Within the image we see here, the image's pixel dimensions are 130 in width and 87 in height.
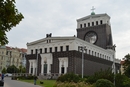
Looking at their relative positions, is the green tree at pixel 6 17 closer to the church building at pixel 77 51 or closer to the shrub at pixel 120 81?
the shrub at pixel 120 81

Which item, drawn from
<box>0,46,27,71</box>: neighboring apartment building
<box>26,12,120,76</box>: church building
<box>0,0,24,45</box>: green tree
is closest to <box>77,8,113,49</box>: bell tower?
<box>26,12,120,76</box>: church building

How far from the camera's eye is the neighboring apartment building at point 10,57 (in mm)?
105375

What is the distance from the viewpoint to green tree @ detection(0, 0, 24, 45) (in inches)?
427

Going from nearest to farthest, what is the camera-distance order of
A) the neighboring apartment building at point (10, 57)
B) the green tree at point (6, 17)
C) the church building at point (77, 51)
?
the green tree at point (6, 17), the church building at point (77, 51), the neighboring apartment building at point (10, 57)

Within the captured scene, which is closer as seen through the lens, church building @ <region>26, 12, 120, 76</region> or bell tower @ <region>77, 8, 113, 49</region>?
church building @ <region>26, 12, 120, 76</region>

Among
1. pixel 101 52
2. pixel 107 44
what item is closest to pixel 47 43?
pixel 101 52

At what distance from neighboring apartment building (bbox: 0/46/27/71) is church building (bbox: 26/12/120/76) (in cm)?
4308

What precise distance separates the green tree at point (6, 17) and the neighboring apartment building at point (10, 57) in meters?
98.0

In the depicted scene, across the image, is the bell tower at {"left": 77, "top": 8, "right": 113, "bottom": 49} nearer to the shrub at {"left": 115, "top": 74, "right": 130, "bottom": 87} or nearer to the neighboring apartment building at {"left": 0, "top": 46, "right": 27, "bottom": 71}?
the shrub at {"left": 115, "top": 74, "right": 130, "bottom": 87}

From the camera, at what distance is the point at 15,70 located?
93.4 metres

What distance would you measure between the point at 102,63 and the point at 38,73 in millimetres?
23961

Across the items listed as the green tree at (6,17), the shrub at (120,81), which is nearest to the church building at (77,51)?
the shrub at (120,81)

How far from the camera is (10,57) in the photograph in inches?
4318

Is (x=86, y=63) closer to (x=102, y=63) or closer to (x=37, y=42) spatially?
(x=102, y=63)
